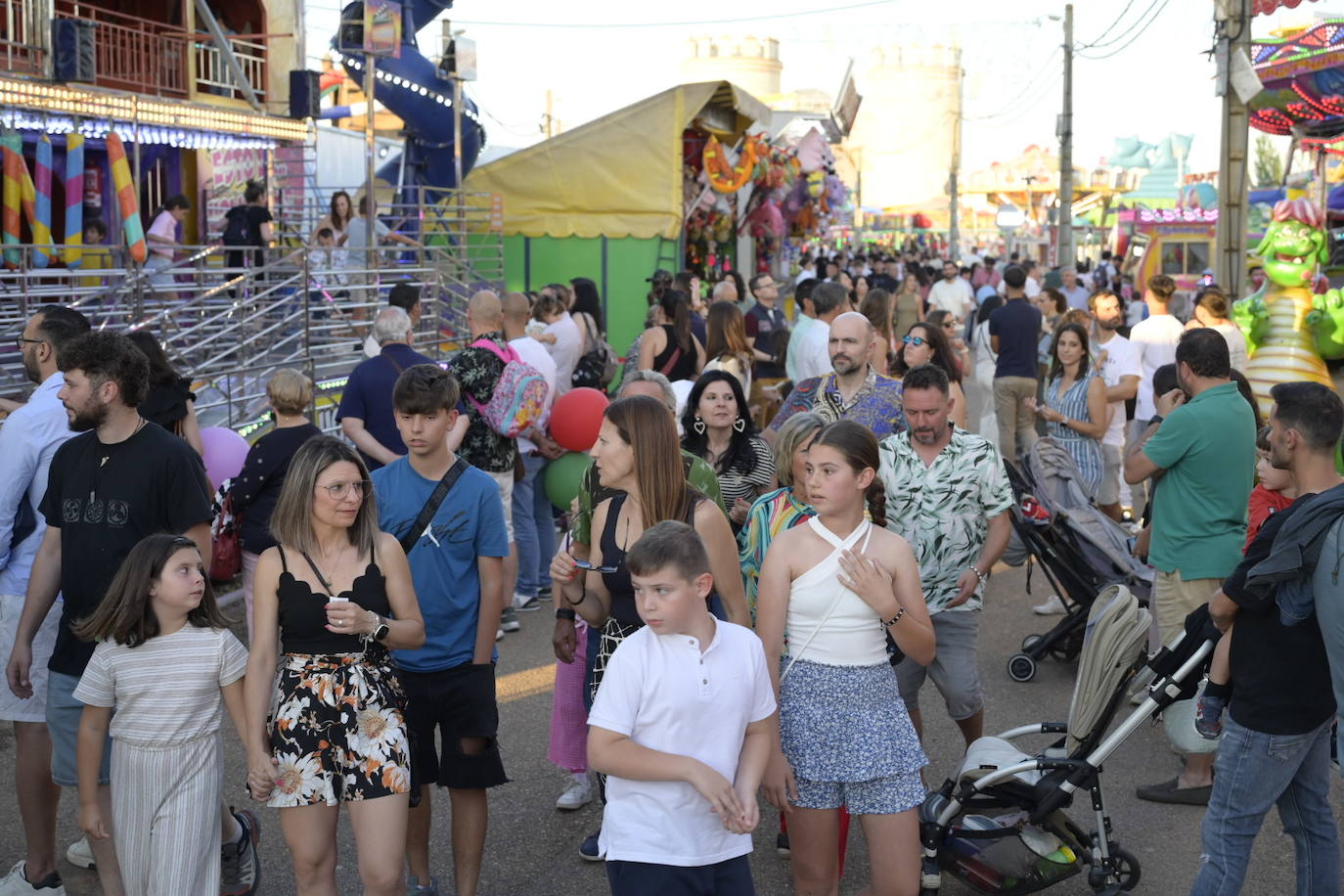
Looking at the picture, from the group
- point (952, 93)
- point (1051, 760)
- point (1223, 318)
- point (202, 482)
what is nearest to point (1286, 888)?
point (1051, 760)

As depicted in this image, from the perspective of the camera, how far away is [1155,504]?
18.8 feet

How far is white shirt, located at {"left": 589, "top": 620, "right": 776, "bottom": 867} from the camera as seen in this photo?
3.21 metres

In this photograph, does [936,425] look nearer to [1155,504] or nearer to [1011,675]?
[1155,504]

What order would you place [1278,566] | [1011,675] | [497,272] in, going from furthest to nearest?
1. [497,272]
2. [1011,675]
3. [1278,566]

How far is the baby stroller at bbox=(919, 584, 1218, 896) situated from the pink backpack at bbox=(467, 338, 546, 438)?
3379 mm

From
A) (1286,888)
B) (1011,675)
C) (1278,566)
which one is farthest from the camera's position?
(1011,675)

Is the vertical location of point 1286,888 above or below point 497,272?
below

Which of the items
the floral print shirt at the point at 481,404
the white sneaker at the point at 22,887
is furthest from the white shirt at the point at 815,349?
the white sneaker at the point at 22,887

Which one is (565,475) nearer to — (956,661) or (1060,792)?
(956,661)

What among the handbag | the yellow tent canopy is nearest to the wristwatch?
the handbag

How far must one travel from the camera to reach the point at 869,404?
593cm

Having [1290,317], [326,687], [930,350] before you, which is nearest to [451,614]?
[326,687]

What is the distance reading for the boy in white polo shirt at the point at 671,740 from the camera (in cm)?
319

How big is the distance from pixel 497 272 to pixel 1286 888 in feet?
46.7
